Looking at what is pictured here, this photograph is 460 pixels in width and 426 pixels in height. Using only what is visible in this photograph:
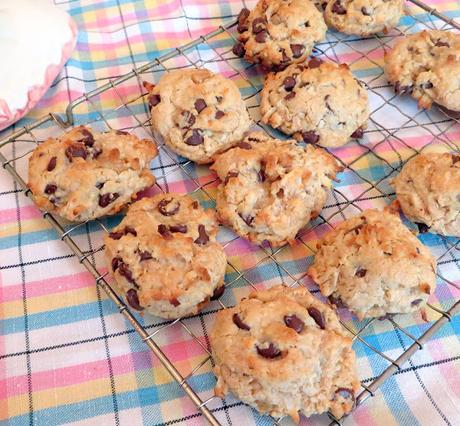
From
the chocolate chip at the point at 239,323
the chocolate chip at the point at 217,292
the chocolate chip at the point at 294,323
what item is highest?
the chocolate chip at the point at 294,323

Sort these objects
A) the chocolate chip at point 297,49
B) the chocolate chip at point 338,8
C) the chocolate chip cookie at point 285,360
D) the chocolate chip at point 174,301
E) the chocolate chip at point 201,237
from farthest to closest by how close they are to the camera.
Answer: the chocolate chip at point 338,8
the chocolate chip at point 297,49
the chocolate chip at point 201,237
the chocolate chip at point 174,301
the chocolate chip cookie at point 285,360

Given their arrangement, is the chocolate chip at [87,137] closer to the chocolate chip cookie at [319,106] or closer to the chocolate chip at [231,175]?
the chocolate chip at [231,175]

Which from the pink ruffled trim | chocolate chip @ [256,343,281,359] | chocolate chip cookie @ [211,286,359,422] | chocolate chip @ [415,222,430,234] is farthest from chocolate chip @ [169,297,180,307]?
the pink ruffled trim

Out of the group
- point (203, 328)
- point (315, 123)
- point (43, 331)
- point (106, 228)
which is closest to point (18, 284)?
point (43, 331)

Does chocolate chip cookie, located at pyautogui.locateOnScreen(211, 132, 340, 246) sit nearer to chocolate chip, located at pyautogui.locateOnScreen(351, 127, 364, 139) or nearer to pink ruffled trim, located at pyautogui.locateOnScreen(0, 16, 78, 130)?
chocolate chip, located at pyautogui.locateOnScreen(351, 127, 364, 139)

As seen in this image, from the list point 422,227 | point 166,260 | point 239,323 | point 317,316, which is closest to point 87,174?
point 166,260

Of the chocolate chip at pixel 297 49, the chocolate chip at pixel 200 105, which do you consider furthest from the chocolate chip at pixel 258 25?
the chocolate chip at pixel 200 105
